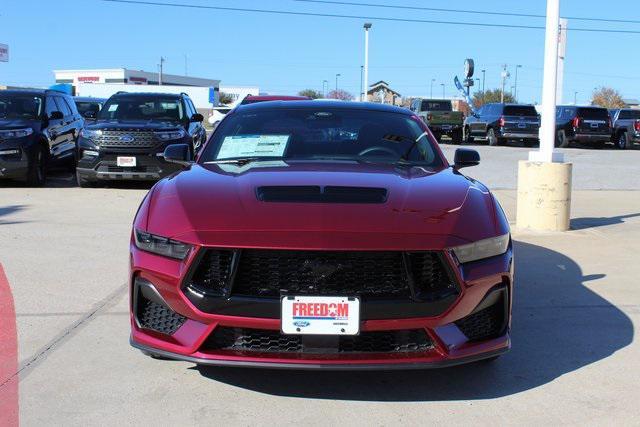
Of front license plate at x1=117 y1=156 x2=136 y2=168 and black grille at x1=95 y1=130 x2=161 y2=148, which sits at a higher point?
black grille at x1=95 y1=130 x2=161 y2=148

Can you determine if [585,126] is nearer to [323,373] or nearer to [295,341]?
[323,373]

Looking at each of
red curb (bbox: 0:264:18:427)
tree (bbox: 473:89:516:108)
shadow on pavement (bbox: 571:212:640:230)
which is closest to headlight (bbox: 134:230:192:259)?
red curb (bbox: 0:264:18:427)

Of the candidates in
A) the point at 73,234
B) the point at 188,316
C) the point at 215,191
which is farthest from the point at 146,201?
the point at 73,234

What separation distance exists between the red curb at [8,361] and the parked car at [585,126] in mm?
24528

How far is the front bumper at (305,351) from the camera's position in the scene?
3215 millimetres

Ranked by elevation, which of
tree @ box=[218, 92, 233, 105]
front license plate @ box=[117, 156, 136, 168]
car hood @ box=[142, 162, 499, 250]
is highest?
tree @ box=[218, 92, 233, 105]

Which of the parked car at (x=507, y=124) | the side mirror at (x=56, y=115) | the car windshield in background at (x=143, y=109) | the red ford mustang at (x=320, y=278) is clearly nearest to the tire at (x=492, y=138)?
the parked car at (x=507, y=124)

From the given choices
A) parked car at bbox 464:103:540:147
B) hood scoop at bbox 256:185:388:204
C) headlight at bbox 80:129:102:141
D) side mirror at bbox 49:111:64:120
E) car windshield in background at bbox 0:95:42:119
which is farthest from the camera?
parked car at bbox 464:103:540:147

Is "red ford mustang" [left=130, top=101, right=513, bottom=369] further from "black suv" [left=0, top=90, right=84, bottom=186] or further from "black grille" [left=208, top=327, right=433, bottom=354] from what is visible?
"black suv" [left=0, top=90, right=84, bottom=186]

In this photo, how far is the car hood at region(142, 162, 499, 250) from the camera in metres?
3.26

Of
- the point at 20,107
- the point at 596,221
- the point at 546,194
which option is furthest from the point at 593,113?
the point at 20,107

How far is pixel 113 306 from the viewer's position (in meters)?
5.20

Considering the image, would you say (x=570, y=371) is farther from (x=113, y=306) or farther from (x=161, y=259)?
(x=113, y=306)

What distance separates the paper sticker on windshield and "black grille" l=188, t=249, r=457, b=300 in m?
1.65
